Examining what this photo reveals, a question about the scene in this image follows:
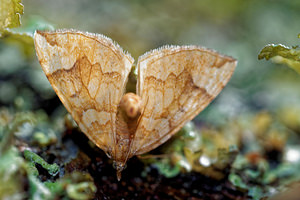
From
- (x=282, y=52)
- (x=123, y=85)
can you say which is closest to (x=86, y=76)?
(x=123, y=85)

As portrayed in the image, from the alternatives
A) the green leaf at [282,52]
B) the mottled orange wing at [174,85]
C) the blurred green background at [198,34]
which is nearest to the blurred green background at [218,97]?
the blurred green background at [198,34]

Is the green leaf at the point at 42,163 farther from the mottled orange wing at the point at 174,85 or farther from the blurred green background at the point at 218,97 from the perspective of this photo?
the mottled orange wing at the point at 174,85

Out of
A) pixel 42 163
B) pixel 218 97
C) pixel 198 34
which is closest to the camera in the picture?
pixel 42 163

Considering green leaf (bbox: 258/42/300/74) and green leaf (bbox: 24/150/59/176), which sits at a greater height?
green leaf (bbox: 258/42/300/74)

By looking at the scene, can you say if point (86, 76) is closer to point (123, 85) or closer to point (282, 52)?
point (123, 85)

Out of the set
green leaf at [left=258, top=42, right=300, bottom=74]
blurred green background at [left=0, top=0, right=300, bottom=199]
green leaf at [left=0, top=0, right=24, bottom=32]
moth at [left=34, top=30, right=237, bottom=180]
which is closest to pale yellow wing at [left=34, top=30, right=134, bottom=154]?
moth at [left=34, top=30, right=237, bottom=180]

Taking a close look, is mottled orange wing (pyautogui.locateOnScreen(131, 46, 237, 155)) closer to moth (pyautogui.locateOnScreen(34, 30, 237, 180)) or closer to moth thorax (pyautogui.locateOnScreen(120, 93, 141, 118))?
moth (pyautogui.locateOnScreen(34, 30, 237, 180))
